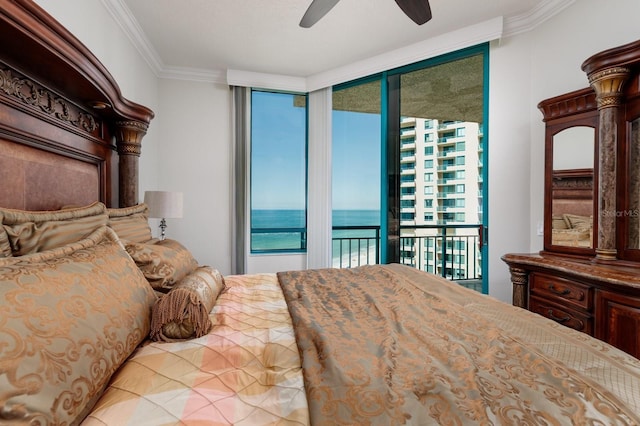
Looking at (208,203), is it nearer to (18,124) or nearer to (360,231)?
(360,231)

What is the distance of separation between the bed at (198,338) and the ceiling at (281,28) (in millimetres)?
1403

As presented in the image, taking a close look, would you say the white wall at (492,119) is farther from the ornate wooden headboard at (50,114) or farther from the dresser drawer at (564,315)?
the dresser drawer at (564,315)

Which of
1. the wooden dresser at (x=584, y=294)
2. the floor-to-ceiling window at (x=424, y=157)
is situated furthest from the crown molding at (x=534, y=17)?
the wooden dresser at (x=584, y=294)

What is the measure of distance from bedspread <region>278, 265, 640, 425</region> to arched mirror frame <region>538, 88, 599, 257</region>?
1.34 m

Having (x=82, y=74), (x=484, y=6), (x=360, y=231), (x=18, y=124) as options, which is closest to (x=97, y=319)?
(x=18, y=124)

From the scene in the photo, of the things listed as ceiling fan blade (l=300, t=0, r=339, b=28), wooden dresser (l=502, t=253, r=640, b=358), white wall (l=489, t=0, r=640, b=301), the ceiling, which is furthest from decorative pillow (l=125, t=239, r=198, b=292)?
white wall (l=489, t=0, r=640, b=301)

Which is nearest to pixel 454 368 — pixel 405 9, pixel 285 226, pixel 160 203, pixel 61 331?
pixel 61 331

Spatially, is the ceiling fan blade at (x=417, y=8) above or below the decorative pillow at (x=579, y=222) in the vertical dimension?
above

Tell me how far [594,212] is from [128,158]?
3.29 metres

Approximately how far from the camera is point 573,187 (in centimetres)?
224

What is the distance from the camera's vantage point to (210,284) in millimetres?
1477

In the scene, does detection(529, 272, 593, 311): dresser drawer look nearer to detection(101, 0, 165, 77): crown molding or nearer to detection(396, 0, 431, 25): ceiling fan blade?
detection(396, 0, 431, 25): ceiling fan blade

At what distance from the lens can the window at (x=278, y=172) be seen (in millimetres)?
4020

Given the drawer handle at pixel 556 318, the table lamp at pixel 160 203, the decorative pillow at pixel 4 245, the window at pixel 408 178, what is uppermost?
the window at pixel 408 178
